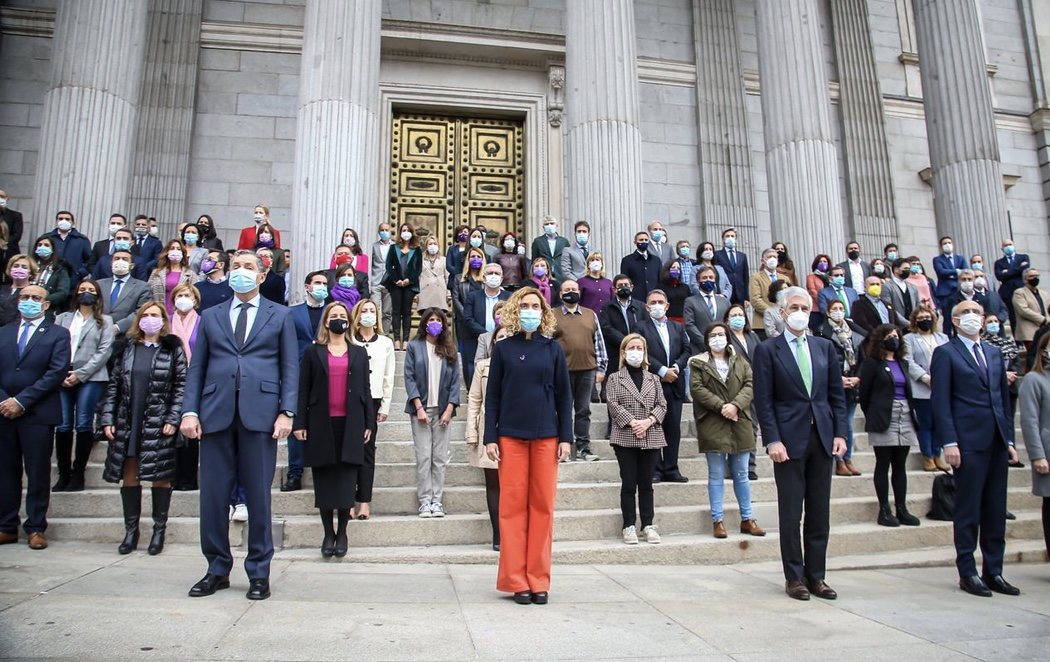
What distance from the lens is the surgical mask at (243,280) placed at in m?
5.28

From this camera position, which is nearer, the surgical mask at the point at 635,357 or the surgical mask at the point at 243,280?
the surgical mask at the point at 243,280

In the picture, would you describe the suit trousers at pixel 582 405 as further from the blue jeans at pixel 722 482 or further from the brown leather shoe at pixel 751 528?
the brown leather shoe at pixel 751 528

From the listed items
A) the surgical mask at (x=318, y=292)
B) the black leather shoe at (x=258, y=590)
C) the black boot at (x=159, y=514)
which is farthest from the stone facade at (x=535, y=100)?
the black leather shoe at (x=258, y=590)

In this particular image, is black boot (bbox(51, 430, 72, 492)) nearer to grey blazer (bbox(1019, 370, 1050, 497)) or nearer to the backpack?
grey blazer (bbox(1019, 370, 1050, 497))

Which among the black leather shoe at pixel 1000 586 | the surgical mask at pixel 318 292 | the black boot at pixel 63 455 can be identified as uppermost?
the surgical mask at pixel 318 292

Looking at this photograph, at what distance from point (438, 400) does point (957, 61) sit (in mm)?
14269

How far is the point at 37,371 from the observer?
6699mm

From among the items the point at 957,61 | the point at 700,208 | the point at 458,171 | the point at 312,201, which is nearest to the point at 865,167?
the point at 957,61

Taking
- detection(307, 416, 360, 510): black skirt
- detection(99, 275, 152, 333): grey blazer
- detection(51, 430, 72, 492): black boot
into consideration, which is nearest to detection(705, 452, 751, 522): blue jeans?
detection(307, 416, 360, 510): black skirt

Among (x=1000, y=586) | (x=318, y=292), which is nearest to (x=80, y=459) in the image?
(x=318, y=292)

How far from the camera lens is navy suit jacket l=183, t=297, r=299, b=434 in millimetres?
5020

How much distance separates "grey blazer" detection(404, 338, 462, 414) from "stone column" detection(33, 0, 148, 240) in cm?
673

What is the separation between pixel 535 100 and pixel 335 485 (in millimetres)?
12208

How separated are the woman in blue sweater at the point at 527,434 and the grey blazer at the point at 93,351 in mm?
4529
